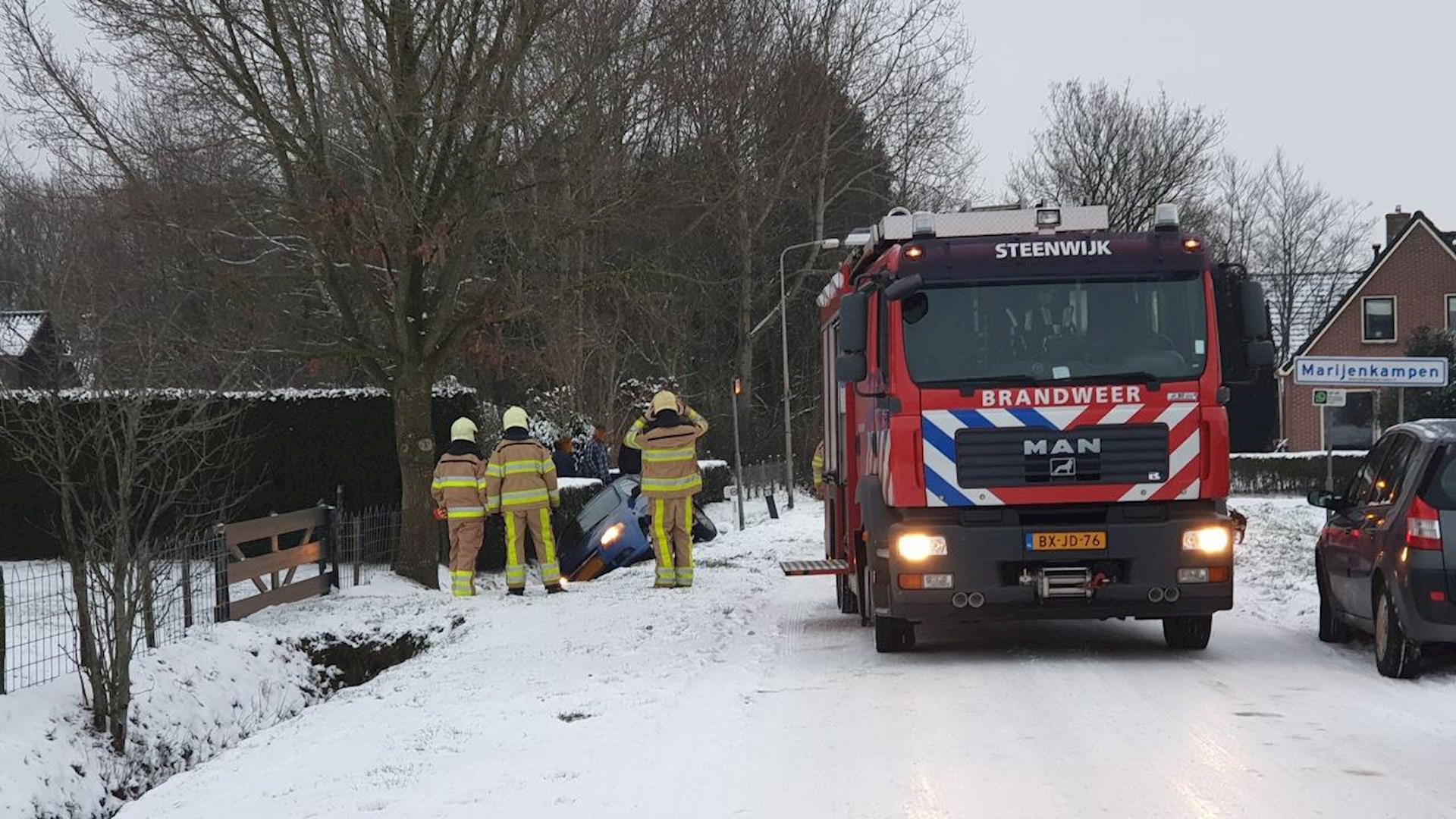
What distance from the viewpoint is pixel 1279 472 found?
4462 cm

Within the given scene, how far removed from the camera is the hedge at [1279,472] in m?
43.6

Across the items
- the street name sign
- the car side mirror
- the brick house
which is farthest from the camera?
the brick house

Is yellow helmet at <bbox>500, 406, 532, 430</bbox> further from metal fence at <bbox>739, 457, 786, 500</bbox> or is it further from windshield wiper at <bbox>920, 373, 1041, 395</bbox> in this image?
metal fence at <bbox>739, 457, 786, 500</bbox>

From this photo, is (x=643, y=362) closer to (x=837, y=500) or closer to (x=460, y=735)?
(x=837, y=500)

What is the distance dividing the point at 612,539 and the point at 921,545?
10.2 metres

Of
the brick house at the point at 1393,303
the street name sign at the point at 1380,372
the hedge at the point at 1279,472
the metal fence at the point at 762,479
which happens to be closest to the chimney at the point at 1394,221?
the brick house at the point at 1393,303

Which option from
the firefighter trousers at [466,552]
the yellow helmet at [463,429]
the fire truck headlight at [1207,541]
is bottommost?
the firefighter trousers at [466,552]

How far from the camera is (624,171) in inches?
662

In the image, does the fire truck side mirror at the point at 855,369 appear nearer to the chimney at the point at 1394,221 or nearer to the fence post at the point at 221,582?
the fence post at the point at 221,582

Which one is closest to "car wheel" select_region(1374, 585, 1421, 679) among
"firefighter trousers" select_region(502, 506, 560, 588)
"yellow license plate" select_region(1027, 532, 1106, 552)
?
"yellow license plate" select_region(1027, 532, 1106, 552)

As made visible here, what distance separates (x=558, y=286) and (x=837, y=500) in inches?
202

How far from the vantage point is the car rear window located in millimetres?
9305

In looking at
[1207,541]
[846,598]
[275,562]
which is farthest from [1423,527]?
[275,562]

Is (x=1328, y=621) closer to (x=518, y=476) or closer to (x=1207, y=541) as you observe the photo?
(x=1207, y=541)
